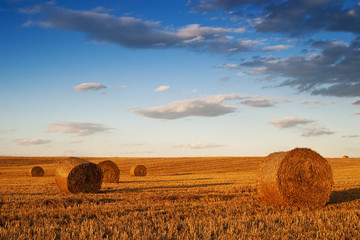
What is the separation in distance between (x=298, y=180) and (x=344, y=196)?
2.48 m

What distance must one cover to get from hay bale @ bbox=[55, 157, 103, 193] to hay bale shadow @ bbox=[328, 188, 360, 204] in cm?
978

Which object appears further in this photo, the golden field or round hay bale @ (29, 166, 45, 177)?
round hay bale @ (29, 166, 45, 177)

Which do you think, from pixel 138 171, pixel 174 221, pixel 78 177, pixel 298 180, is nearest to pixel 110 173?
pixel 78 177

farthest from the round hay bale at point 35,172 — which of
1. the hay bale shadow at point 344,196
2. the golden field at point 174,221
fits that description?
the hay bale shadow at point 344,196

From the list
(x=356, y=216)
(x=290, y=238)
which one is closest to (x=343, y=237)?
(x=290, y=238)

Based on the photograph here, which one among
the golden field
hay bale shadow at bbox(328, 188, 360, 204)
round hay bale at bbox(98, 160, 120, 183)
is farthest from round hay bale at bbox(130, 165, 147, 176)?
hay bale shadow at bbox(328, 188, 360, 204)

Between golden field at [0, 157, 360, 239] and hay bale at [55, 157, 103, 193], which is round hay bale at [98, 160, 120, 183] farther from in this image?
golden field at [0, 157, 360, 239]

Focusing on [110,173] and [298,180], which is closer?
[298,180]

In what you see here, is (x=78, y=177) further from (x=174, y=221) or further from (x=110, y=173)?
(x=174, y=221)

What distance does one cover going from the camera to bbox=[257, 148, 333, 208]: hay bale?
10477 millimetres

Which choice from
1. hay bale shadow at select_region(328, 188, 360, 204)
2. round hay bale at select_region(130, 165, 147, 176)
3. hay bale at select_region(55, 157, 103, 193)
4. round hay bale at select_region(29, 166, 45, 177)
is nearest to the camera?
hay bale shadow at select_region(328, 188, 360, 204)

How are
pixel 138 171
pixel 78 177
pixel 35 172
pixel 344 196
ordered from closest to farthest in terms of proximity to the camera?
1. pixel 344 196
2. pixel 78 177
3. pixel 138 171
4. pixel 35 172

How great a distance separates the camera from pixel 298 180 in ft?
35.3

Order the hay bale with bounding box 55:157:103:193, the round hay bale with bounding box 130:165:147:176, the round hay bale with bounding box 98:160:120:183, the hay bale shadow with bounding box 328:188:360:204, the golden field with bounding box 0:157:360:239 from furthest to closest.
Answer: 1. the round hay bale with bounding box 130:165:147:176
2. the round hay bale with bounding box 98:160:120:183
3. the hay bale with bounding box 55:157:103:193
4. the hay bale shadow with bounding box 328:188:360:204
5. the golden field with bounding box 0:157:360:239
